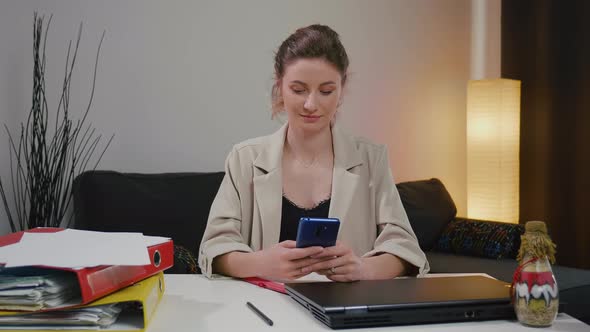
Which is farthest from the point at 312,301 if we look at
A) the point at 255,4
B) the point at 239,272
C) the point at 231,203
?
the point at 255,4

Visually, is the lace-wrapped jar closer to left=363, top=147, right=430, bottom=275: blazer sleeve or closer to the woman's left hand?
the woman's left hand

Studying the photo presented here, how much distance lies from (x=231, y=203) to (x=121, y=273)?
0.74 metres

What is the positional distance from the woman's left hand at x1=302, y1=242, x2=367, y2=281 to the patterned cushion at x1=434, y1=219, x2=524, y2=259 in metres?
1.92

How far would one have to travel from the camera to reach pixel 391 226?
5.80 feet

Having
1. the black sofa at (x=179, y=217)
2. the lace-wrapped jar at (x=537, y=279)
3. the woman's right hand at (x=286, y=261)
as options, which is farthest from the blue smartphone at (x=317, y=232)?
the black sofa at (x=179, y=217)

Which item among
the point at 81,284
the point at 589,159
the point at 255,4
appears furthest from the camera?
the point at 589,159

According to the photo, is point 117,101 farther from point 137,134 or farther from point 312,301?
point 312,301

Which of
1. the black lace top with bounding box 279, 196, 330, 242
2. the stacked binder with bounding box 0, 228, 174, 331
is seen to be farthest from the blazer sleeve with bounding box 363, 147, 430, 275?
the stacked binder with bounding box 0, 228, 174, 331

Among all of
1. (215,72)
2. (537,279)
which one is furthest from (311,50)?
(215,72)

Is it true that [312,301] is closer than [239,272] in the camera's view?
Yes

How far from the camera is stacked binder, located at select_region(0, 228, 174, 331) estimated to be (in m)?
0.96

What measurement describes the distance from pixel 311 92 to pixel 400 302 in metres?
0.82

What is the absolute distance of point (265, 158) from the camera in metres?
1.85

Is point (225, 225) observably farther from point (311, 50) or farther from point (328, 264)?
point (311, 50)
